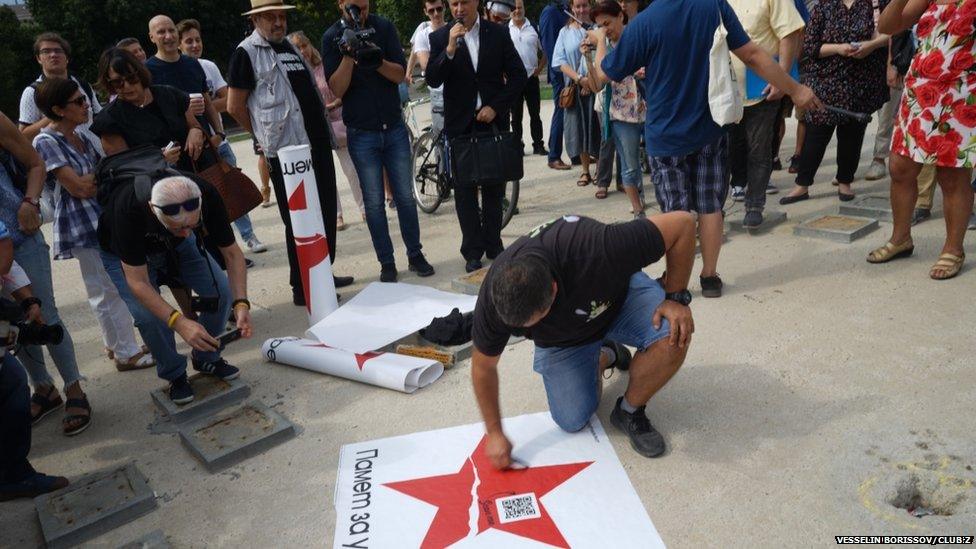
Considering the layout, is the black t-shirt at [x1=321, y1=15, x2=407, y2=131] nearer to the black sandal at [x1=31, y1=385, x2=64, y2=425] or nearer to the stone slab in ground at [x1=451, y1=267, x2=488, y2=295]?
the stone slab in ground at [x1=451, y1=267, x2=488, y2=295]

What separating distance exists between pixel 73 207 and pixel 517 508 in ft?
8.90

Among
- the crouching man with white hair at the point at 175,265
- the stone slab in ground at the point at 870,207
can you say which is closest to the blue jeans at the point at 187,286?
the crouching man with white hair at the point at 175,265

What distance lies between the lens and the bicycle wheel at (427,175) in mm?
6195

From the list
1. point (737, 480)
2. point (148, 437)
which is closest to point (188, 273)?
point (148, 437)

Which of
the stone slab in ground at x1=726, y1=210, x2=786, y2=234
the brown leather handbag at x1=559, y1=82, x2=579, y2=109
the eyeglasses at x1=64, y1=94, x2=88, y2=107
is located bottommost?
the stone slab in ground at x1=726, y1=210, x2=786, y2=234

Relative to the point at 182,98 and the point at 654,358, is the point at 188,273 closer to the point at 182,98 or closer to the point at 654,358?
the point at 182,98

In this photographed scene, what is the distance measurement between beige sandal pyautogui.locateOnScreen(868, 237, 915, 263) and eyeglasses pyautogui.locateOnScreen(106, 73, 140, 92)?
13.5 feet

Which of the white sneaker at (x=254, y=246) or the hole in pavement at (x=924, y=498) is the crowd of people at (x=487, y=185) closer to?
the white sneaker at (x=254, y=246)

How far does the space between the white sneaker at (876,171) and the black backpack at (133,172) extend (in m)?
5.24

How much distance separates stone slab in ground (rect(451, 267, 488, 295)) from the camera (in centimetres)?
423

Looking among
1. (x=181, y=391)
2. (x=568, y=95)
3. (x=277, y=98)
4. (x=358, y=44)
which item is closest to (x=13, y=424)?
(x=181, y=391)

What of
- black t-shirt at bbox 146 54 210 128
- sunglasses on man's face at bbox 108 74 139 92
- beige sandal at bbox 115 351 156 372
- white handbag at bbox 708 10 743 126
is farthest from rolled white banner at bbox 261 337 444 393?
black t-shirt at bbox 146 54 210 128

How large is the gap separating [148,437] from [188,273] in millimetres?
781

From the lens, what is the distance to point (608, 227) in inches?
89.6
